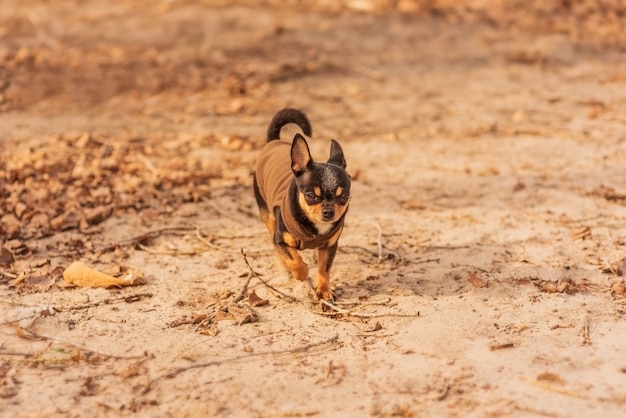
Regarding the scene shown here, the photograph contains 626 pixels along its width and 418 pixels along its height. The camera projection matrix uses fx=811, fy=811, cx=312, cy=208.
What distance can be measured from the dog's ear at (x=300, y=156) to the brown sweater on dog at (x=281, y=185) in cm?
21

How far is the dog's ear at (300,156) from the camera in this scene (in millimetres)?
4660

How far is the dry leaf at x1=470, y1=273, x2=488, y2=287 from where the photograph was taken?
16.8 feet

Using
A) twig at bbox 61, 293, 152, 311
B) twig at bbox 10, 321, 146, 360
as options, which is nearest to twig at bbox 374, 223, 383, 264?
twig at bbox 61, 293, 152, 311

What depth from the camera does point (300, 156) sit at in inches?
185

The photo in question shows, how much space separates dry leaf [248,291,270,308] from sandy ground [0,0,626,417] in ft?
0.04

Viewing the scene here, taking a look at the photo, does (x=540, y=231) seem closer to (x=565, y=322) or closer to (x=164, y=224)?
(x=565, y=322)

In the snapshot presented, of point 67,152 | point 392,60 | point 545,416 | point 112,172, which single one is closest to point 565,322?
point 545,416

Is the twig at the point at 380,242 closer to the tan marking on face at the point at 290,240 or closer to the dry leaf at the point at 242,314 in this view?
the tan marking on face at the point at 290,240

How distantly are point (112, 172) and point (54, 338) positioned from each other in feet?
8.91

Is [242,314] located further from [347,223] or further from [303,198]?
[347,223]

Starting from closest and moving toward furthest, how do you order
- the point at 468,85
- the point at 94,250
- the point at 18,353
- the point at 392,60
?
the point at 18,353, the point at 94,250, the point at 468,85, the point at 392,60

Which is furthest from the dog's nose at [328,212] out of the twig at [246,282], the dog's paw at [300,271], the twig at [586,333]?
the twig at [586,333]

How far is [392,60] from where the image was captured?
400 inches

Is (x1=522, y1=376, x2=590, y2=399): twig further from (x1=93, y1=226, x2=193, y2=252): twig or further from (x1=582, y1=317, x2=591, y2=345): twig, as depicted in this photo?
(x1=93, y1=226, x2=193, y2=252): twig
